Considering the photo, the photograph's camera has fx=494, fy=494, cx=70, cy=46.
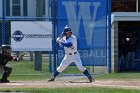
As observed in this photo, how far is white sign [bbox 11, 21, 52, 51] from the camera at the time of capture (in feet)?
70.2

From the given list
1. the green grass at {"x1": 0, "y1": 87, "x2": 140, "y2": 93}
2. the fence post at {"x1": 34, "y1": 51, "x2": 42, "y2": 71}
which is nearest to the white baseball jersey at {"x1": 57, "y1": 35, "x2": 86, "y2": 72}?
the green grass at {"x1": 0, "y1": 87, "x2": 140, "y2": 93}

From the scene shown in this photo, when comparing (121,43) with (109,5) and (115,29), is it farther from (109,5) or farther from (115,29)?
(109,5)

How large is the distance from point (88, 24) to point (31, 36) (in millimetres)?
2676

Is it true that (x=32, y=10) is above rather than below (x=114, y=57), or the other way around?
above

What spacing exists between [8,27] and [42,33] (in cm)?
185

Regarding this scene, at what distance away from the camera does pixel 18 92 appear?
13.8 metres

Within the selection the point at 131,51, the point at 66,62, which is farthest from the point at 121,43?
the point at 66,62

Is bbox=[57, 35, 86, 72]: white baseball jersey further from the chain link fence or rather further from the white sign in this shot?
the white sign

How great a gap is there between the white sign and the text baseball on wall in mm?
938

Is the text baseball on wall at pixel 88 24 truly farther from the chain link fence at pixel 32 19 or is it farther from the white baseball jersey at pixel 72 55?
the white baseball jersey at pixel 72 55

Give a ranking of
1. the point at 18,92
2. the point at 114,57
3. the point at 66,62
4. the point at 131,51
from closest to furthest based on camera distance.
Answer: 1. the point at 18,92
2. the point at 66,62
3. the point at 114,57
4. the point at 131,51

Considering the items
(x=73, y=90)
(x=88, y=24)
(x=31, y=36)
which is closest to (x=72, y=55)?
(x=73, y=90)

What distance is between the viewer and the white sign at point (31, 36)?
2141 cm

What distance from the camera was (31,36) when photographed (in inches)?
851
